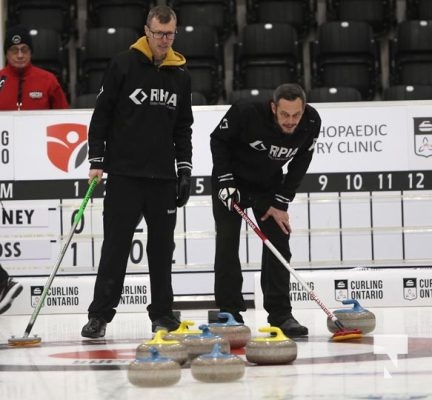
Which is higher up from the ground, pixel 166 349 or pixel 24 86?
pixel 24 86

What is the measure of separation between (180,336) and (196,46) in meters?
5.86

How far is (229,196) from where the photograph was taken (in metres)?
6.33

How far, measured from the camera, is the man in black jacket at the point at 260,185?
6.35 m

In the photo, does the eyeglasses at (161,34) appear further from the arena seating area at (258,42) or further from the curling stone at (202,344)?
the arena seating area at (258,42)

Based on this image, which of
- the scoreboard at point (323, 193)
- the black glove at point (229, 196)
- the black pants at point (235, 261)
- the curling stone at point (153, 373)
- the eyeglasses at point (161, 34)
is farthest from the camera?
the scoreboard at point (323, 193)

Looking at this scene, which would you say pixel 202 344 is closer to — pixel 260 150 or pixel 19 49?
pixel 260 150

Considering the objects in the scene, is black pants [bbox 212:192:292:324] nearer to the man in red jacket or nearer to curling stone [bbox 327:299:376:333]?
curling stone [bbox 327:299:376:333]

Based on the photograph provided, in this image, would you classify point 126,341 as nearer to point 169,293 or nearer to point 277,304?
point 169,293

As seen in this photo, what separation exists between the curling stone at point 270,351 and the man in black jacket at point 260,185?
130 cm

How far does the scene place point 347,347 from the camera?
18.8 feet

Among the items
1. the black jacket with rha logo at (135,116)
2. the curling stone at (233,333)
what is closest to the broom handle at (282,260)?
the black jacket with rha logo at (135,116)

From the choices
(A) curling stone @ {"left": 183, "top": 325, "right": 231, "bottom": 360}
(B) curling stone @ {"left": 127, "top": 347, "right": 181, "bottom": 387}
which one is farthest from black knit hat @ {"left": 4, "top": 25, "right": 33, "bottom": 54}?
(B) curling stone @ {"left": 127, "top": 347, "right": 181, "bottom": 387}

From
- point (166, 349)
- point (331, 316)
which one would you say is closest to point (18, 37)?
point (331, 316)

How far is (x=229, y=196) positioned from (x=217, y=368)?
1.96 m
